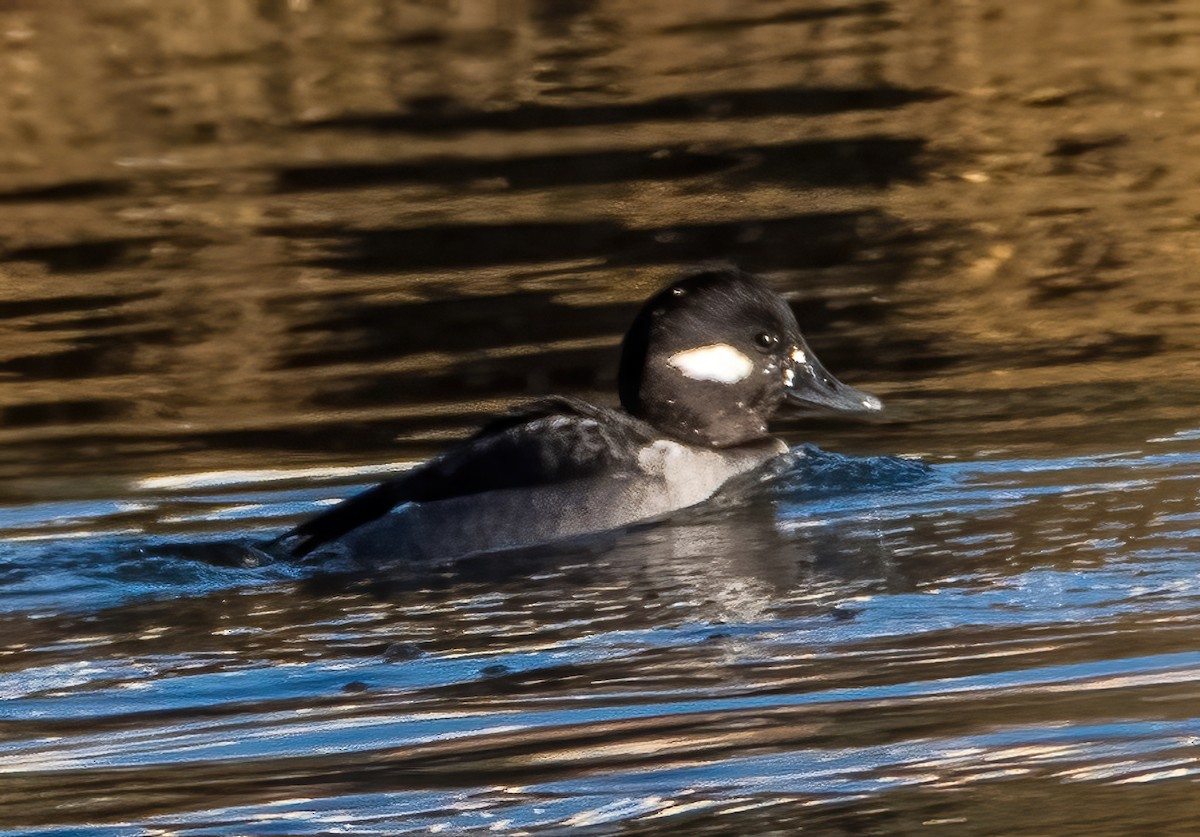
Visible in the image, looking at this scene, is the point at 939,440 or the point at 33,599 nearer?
the point at 33,599

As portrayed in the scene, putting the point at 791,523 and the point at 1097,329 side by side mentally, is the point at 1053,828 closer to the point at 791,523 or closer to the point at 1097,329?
the point at 791,523

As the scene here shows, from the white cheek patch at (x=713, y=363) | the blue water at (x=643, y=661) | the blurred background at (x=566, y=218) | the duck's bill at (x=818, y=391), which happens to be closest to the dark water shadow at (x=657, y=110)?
the blurred background at (x=566, y=218)

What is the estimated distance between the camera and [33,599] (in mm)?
8609

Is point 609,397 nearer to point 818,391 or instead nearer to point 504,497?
point 818,391

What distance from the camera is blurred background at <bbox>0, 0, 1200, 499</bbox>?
36.6 feet

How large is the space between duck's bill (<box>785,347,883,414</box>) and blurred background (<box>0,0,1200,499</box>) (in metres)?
0.24

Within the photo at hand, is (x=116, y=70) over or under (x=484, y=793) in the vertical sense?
over

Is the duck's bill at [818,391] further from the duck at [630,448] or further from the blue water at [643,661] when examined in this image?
the blue water at [643,661]

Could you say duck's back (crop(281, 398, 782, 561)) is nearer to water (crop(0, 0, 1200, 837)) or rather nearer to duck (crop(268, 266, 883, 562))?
duck (crop(268, 266, 883, 562))

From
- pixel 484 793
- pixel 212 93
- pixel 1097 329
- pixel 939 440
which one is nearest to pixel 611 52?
pixel 212 93

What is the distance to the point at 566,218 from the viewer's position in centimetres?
1571

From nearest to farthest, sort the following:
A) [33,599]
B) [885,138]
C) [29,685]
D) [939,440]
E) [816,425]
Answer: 1. [29,685]
2. [33,599]
3. [939,440]
4. [816,425]
5. [885,138]

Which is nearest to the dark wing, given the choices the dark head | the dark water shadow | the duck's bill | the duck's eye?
the dark head

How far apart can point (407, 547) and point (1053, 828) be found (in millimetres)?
4005
